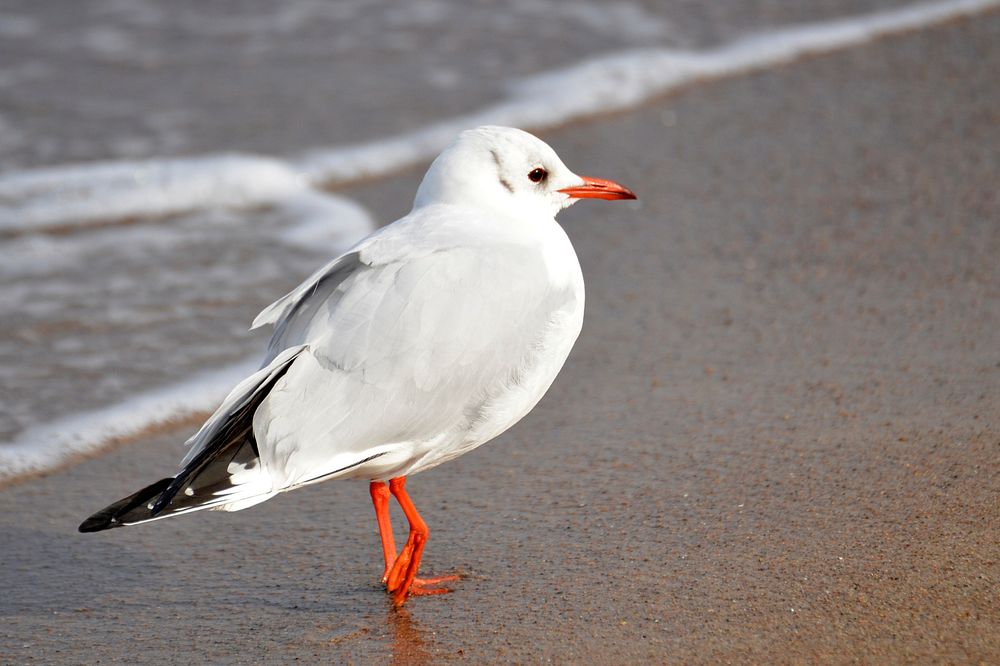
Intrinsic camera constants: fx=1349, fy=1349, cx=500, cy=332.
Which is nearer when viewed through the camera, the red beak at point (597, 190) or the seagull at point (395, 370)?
the seagull at point (395, 370)

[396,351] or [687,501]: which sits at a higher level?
[396,351]

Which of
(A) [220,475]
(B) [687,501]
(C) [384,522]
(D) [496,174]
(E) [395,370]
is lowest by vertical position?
(B) [687,501]

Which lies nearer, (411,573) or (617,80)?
(411,573)

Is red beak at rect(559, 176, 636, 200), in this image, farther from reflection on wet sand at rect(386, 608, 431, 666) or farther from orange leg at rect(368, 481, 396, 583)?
reflection on wet sand at rect(386, 608, 431, 666)

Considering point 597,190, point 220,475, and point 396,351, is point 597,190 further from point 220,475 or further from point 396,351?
point 220,475

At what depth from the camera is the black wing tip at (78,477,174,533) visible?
9.59 feet

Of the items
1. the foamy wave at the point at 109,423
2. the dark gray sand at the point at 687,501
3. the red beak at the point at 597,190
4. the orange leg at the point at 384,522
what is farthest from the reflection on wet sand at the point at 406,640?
the foamy wave at the point at 109,423

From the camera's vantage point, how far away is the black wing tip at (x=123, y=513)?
2.92 metres

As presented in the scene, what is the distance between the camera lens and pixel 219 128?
298 inches

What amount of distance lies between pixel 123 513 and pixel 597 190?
161cm

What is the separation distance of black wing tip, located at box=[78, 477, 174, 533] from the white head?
1.11 m

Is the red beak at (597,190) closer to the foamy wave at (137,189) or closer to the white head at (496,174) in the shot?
the white head at (496,174)

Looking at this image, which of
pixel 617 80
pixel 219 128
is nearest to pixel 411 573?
pixel 219 128

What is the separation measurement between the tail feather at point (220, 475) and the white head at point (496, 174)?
0.70m
